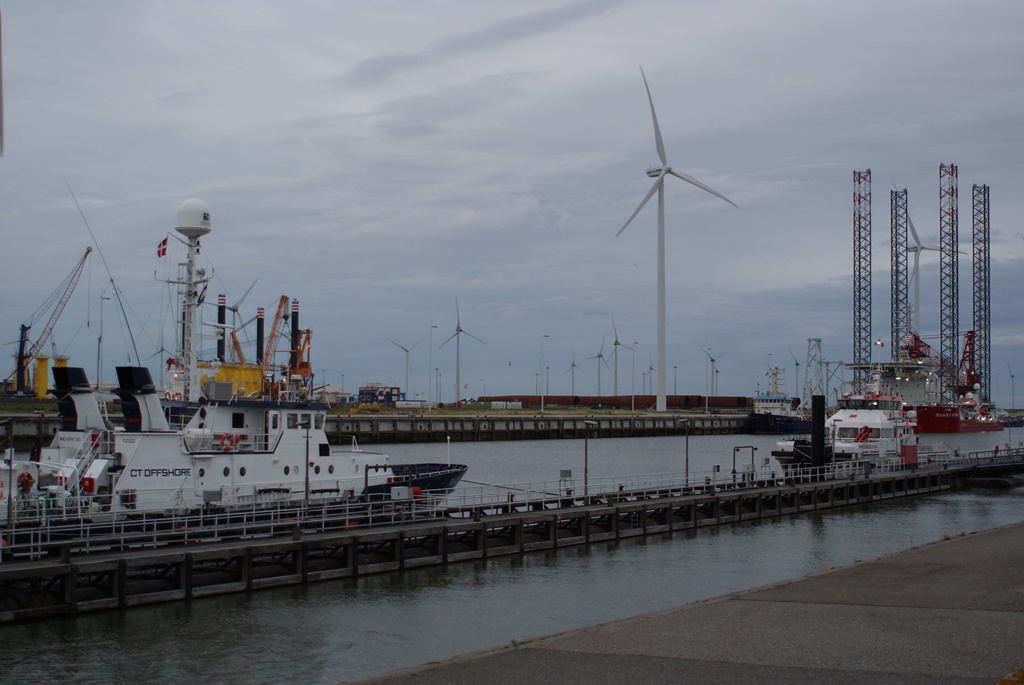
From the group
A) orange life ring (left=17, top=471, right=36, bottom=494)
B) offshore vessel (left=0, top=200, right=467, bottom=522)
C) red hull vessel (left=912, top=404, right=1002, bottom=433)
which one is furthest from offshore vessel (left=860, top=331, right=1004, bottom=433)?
orange life ring (left=17, top=471, right=36, bottom=494)

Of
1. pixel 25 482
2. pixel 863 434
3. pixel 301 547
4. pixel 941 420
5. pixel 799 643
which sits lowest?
pixel 941 420

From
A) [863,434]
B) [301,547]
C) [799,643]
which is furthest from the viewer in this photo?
[863,434]

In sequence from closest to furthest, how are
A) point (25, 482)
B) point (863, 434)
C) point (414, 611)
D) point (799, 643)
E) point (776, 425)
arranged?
point (799, 643) < point (414, 611) < point (25, 482) < point (863, 434) < point (776, 425)

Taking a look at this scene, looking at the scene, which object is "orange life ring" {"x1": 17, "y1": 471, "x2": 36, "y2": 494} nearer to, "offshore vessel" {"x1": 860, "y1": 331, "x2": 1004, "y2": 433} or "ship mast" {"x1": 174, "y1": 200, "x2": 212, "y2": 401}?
"ship mast" {"x1": 174, "y1": 200, "x2": 212, "y2": 401}

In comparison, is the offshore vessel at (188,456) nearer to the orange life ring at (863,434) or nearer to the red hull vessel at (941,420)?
the orange life ring at (863,434)

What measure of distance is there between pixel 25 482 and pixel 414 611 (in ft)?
43.7

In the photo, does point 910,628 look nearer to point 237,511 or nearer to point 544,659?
point 544,659

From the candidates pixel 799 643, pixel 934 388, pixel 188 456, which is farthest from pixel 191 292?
pixel 934 388

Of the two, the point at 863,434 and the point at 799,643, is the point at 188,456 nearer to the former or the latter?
the point at 799,643

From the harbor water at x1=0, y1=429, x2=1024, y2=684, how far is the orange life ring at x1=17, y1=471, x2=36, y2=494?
7.14 metres

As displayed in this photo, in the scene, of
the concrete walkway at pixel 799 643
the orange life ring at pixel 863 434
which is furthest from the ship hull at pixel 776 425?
the concrete walkway at pixel 799 643

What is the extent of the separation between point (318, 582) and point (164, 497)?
6941 mm

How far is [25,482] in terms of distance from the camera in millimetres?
31562

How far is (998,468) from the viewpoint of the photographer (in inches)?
3022
